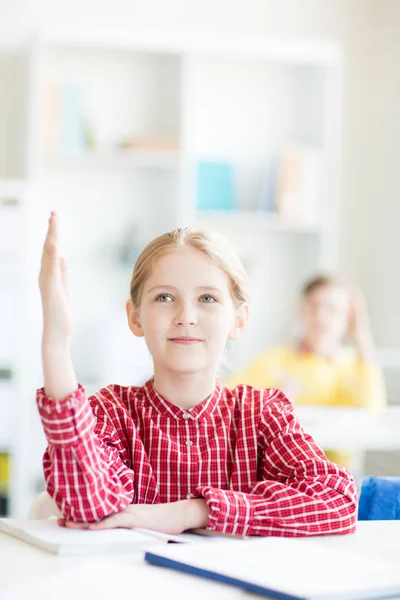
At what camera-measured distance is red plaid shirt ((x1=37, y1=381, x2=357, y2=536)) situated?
1209 millimetres

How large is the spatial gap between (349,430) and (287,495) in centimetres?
156

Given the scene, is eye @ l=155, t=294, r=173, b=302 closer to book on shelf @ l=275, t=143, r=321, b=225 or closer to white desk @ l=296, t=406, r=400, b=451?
white desk @ l=296, t=406, r=400, b=451

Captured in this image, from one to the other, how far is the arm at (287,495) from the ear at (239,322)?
13cm

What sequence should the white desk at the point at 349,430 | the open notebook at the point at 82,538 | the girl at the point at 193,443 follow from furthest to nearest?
1. the white desk at the point at 349,430
2. the girl at the point at 193,443
3. the open notebook at the point at 82,538

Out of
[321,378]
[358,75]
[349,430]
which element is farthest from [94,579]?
[358,75]

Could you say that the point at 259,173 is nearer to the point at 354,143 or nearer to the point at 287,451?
the point at 354,143

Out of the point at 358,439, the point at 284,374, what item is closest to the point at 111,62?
the point at 284,374

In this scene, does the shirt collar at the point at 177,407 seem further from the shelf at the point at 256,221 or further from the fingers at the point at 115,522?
the shelf at the point at 256,221

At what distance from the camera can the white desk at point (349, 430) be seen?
2.79 m

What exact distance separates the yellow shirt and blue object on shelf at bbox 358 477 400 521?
201 centimetres

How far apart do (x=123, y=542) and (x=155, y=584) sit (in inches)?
5.7

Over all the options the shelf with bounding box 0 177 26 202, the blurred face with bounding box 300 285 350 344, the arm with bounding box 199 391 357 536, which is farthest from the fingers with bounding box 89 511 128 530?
the shelf with bounding box 0 177 26 202

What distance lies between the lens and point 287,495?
129cm

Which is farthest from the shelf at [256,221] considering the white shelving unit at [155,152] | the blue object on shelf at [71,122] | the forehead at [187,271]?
the forehead at [187,271]
